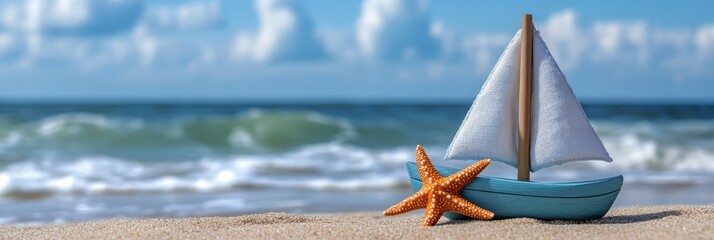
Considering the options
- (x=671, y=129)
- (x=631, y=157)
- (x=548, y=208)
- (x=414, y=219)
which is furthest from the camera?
(x=671, y=129)

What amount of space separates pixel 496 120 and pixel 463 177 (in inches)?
19.5

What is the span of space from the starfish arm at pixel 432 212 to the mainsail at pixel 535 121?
1.27 ft

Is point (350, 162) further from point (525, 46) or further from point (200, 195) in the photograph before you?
point (525, 46)

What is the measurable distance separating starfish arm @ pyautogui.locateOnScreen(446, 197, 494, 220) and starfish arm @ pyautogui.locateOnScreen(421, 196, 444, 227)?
0.24ft

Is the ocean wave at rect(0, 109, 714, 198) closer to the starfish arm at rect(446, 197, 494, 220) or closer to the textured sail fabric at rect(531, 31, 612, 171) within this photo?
the starfish arm at rect(446, 197, 494, 220)

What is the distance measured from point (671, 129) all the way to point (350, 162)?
13702 millimetres

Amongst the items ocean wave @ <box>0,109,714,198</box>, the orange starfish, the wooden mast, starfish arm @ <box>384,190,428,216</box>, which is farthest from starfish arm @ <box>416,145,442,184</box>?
ocean wave @ <box>0,109,714,198</box>

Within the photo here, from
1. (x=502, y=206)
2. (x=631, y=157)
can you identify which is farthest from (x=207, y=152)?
(x=502, y=206)

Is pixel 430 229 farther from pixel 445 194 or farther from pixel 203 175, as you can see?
pixel 203 175

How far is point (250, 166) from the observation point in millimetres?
14969

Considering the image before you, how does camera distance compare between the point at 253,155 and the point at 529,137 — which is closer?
the point at 529,137

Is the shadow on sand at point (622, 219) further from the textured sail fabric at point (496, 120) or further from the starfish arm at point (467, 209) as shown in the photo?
the textured sail fabric at point (496, 120)

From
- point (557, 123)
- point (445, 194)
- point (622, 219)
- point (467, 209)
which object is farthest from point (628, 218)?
point (445, 194)

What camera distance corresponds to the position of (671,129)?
25.7 metres
